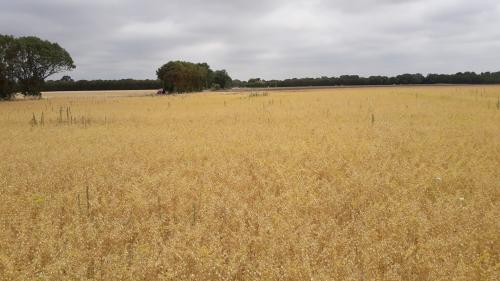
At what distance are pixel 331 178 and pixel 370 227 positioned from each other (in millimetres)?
2256

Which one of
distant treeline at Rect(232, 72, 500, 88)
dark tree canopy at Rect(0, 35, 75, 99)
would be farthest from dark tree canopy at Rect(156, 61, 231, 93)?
distant treeline at Rect(232, 72, 500, 88)

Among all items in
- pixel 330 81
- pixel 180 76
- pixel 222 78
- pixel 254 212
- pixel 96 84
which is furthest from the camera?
pixel 96 84

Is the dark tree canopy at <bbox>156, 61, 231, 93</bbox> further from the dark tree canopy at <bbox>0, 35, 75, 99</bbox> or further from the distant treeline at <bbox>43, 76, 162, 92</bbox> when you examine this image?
the distant treeline at <bbox>43, 76, 162, 92</bbox>

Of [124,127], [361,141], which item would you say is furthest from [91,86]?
[361,141]

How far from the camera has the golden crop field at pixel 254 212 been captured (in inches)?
149

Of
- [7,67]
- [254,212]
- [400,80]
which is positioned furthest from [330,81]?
[254,212]

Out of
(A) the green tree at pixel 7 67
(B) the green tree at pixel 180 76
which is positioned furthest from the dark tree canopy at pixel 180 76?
(A) the green tree at pixel 7 67

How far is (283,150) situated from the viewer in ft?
31.1

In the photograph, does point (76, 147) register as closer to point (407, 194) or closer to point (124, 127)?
point (124, 127)

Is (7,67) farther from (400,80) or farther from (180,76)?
(400,80)

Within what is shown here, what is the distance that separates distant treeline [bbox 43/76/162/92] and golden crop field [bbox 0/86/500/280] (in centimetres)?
11082

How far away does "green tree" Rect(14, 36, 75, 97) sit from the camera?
146ft

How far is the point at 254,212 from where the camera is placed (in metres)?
5.11

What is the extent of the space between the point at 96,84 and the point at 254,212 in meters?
123
